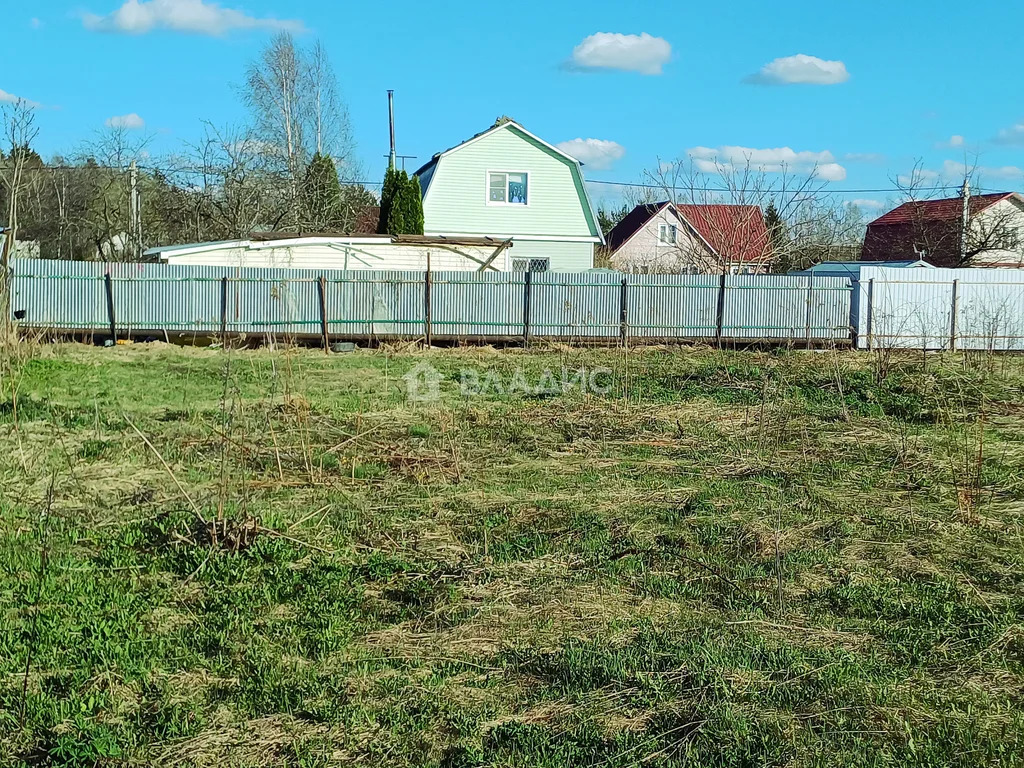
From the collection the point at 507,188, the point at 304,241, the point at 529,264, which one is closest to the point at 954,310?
the point at 529,264

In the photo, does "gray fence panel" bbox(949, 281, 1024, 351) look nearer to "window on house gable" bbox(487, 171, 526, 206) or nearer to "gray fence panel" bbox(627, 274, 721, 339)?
"gray fence panel" bbox(627, 274, 721, 339)

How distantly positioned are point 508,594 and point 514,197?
94.8 ft

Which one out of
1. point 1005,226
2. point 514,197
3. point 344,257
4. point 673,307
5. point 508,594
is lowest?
point 508,594

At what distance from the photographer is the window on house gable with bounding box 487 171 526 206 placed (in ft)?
107

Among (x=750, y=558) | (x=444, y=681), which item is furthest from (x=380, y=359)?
(x=444, y=681)

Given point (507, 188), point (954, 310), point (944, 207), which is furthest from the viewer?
point (944, 207)

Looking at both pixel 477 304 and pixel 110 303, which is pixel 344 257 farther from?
pixel 110 303

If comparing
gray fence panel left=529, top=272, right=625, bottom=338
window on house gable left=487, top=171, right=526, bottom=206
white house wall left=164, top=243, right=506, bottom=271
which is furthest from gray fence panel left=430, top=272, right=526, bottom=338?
window on house gable left=487, top=171, right=526, bottom=206

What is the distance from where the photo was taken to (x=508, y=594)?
16.0 feet

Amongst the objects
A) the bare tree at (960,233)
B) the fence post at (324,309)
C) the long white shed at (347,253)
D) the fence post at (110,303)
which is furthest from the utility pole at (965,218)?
the fence post at (110,303)

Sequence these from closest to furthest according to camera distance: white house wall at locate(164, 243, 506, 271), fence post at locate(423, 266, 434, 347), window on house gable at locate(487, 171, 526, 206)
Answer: fence post at locate(423, 266, 434, 347) < white house wall at locate(164, 243, 506, 271) < window on house gable at locate(487, 171, 526, 206)

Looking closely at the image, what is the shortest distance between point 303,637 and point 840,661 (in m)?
2.34

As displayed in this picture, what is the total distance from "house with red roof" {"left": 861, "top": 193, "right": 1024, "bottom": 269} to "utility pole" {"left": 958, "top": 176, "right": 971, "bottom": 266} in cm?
4

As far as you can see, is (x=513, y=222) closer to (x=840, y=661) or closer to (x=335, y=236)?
(x=335, y=236)
